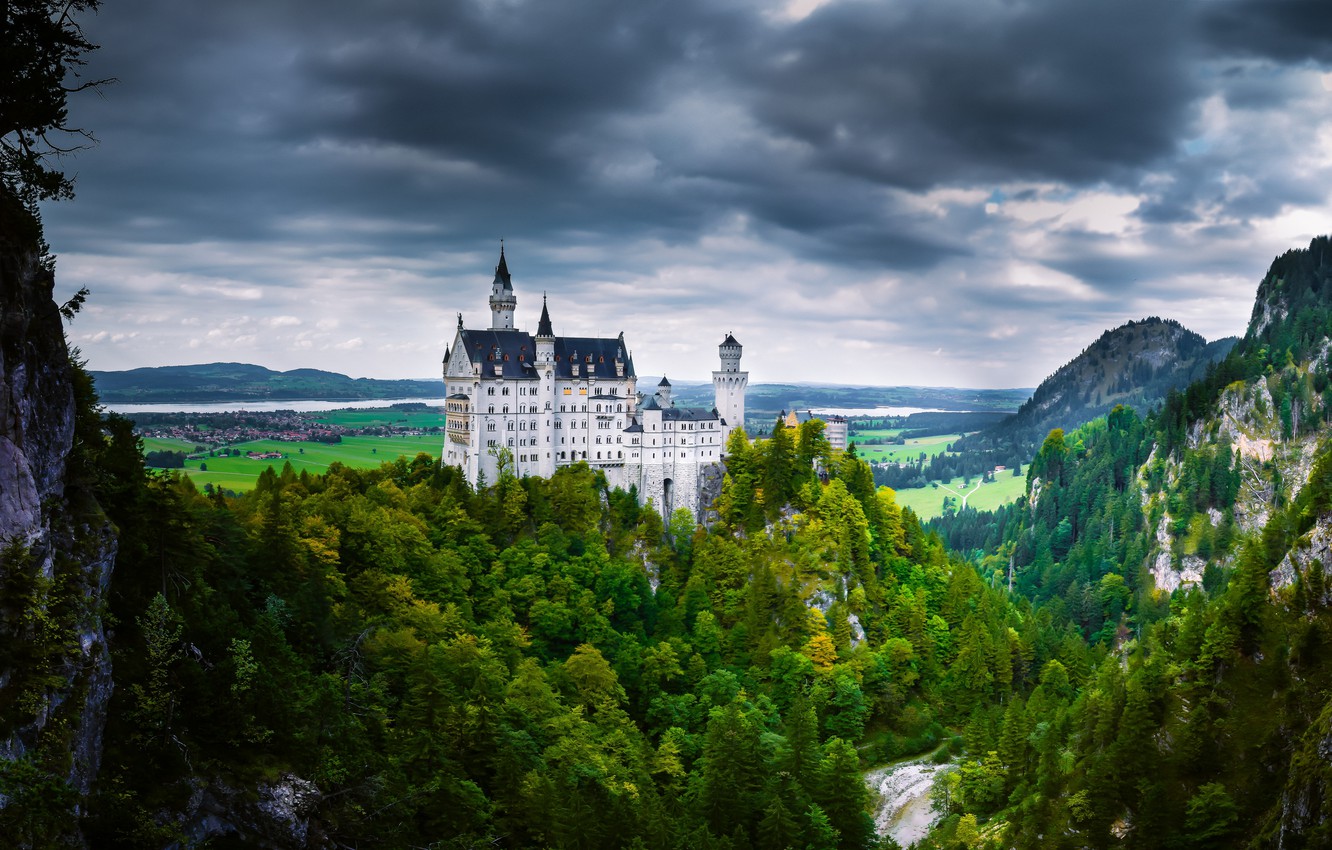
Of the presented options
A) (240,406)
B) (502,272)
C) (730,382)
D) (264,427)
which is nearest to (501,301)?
(502,272)

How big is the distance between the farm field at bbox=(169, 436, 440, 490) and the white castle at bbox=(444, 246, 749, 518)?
1404cm

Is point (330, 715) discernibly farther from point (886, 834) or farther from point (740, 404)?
point (740, 404)

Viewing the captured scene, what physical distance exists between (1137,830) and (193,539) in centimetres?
5002

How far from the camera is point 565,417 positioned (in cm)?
9606

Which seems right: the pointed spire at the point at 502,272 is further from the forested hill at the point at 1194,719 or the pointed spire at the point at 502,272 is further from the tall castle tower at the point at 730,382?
the forested hill at the point at 1194,719

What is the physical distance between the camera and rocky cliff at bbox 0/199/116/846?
2309cm

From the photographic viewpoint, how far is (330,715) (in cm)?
3653

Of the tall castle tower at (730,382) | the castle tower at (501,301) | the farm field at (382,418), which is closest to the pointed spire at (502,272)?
the castle tower at (501,301)

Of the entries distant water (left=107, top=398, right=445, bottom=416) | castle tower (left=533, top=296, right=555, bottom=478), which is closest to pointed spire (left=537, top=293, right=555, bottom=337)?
castle tower (left=533, top=296, right=555, bottom=478)

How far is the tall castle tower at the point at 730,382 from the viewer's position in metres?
105

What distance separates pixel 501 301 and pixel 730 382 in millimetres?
27227

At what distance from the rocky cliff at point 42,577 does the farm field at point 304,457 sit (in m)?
53.9

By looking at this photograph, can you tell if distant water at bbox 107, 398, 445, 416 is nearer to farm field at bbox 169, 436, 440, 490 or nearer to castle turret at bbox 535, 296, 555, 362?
farm field at bbox 169, 436, 440, 490

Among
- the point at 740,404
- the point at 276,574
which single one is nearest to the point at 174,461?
the point at 276,574
